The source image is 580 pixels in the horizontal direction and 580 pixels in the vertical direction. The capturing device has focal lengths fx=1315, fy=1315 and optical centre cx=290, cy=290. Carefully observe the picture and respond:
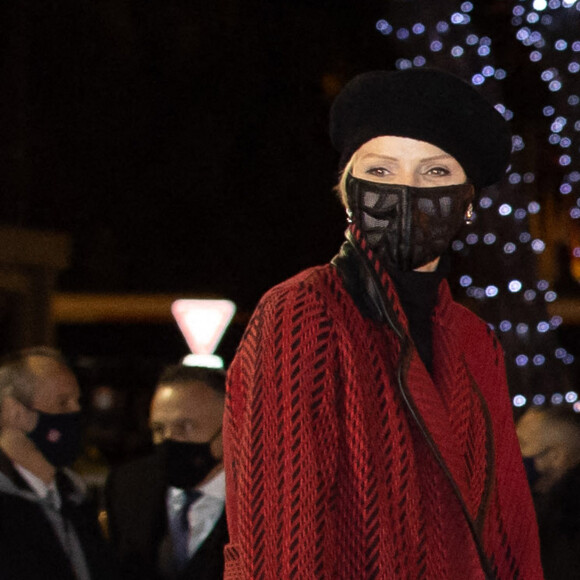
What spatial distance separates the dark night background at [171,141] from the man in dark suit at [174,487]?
34.1 feet

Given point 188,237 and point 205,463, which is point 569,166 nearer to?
point 205,463

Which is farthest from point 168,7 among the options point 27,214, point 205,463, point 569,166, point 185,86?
point 205,463

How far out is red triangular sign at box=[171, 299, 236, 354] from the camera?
11.8 meters

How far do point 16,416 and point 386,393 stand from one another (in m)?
3.24

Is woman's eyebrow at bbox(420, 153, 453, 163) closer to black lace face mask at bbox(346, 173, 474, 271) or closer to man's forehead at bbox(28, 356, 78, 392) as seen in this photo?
black lace face mask at bbox(346, 173, 474, 271)

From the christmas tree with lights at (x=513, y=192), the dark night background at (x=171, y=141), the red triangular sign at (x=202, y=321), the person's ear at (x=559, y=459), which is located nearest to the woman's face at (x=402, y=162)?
the person's ear at (x=559, y=459)

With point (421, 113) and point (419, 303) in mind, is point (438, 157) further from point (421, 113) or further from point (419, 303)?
point (419, 303)

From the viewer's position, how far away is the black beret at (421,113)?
2.46 meters

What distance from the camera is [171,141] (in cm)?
1781

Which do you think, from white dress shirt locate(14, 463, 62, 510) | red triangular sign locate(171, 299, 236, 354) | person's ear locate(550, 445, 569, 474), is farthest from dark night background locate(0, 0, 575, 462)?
person's ear locate(550, 445, 569, 474)

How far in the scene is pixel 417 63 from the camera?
8320 millimetres

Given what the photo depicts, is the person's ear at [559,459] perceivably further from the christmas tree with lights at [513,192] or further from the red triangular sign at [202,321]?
the red triangular sign at [202,321]

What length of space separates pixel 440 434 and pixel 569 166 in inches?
281

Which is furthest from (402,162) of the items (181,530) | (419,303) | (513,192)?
(513,192)
